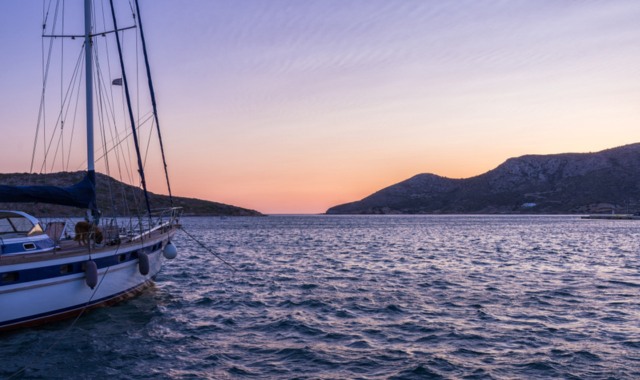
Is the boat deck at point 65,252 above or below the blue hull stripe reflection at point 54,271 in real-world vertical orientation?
above

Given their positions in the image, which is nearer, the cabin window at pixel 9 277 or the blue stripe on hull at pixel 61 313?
the cabin window at pixel 9 277

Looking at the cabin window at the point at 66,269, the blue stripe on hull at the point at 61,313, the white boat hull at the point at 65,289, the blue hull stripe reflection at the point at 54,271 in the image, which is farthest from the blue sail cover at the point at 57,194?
the blue stripe on hull at the point at 61,313

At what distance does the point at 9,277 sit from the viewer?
13641mm

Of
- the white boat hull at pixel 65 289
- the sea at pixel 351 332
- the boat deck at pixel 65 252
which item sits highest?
the boat deck at pixel 65 252

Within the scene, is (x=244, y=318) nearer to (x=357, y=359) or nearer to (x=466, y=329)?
(x=357, y=359)

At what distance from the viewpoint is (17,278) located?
45.3ft

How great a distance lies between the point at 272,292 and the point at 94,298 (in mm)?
7981

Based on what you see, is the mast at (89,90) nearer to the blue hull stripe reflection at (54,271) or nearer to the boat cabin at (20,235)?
the blue hull stripe reflection at (54,271)

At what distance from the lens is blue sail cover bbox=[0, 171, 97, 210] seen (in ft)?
55.5

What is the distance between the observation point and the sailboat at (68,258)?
14102 mm

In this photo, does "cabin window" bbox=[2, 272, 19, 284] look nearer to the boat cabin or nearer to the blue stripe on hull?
the blue stripe on hull

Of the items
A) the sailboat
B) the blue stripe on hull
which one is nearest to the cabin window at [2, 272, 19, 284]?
the sailboat

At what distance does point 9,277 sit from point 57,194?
4.74m

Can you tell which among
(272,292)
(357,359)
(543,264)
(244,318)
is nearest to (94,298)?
(244,318)
